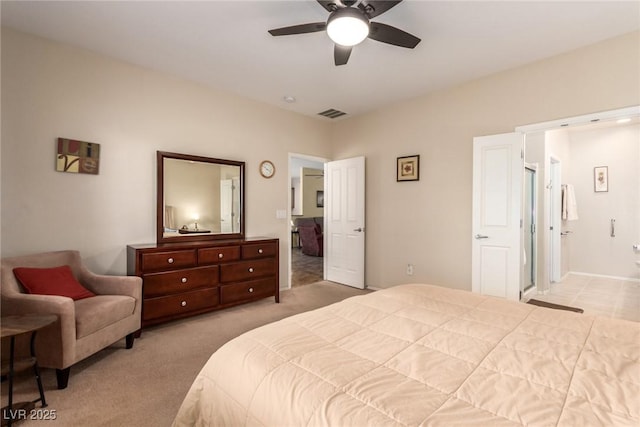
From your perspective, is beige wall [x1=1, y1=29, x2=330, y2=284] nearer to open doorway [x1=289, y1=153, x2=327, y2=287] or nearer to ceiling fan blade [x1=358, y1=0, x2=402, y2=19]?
ceiling fan blade [x1=358, y1=0, x2=402, y2=19]

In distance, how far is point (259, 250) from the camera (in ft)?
12.3

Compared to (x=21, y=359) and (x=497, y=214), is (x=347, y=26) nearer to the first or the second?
(x=497, y=214)

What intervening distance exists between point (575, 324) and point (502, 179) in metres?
2.11

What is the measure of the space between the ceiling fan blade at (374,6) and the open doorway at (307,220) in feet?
14.1

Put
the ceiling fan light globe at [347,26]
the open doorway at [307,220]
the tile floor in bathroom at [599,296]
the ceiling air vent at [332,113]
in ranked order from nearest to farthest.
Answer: the ceiling fan light globe at [347,26] < the tile floor in bathroom at [599,296] < the ceiling air vent at [332,113] < the open doorway at [307,220]

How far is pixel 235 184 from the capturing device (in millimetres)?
4020

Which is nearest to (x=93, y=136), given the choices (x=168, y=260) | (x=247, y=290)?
(x=168, y=260)

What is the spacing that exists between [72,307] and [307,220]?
6629 millimetres

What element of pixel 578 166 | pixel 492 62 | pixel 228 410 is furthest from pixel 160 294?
pixel 578 166

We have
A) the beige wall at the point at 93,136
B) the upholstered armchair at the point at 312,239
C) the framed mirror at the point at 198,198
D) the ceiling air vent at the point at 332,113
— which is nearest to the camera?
the beige wall at the point at 93,136

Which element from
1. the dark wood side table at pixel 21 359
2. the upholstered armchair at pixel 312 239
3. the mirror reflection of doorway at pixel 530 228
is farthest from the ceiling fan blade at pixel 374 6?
the upholstered armchair at pixel 312 239

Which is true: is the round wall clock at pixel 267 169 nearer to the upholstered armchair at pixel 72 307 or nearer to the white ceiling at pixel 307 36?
the white ceiling at pixel 307 36

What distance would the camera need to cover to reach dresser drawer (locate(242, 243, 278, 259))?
11.9 feet

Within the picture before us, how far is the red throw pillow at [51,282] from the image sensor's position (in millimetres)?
2260
